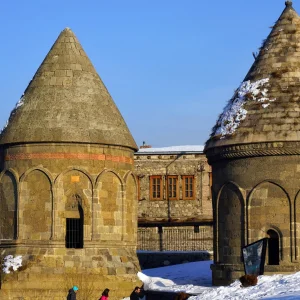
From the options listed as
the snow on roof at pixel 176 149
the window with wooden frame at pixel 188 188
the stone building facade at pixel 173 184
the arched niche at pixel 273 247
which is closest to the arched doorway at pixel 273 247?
the arched niche at pixel 273 247

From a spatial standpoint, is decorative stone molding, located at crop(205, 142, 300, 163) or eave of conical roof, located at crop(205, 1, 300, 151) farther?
eave of conical roof, located at crop(205, 1, 300, 151)

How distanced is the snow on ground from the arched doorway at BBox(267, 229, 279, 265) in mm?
1800

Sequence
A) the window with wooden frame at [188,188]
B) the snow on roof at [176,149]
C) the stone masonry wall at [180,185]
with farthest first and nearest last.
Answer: the snow on roof at [176,149], the window with wooden frame at [188,188], the stone masonry wall at [180,185]

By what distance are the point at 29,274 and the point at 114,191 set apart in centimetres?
380

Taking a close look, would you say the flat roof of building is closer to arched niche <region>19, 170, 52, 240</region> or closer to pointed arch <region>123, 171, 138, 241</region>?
pointed arch <region>123, 171, 138, 241</region>

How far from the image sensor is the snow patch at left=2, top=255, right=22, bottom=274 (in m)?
30.4

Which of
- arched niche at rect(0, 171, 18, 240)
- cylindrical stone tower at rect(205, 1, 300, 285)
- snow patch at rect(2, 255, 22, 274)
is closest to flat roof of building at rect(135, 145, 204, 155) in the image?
arched niche at rect(0, 171, 18, 240)

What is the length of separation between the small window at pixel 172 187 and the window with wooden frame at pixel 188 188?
38 cm

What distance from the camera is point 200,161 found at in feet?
167

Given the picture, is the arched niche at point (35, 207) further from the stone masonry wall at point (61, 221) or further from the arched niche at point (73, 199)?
the arched niche at point (73, 199)

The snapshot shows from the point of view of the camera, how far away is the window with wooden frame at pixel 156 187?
51.2 m

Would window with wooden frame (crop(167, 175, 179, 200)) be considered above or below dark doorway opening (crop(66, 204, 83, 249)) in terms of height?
above

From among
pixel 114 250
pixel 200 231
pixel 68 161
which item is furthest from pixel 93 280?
pixel 200 231

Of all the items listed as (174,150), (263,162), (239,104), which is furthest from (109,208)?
(174,150)
